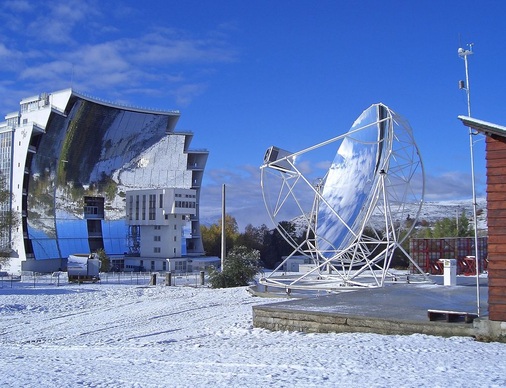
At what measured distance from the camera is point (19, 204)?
73688mm

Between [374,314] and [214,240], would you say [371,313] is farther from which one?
[214,240]

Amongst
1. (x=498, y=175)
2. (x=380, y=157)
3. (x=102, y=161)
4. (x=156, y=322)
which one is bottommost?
(x=156, y=322)

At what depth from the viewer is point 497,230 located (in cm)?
1184

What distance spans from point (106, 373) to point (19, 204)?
2690 inches

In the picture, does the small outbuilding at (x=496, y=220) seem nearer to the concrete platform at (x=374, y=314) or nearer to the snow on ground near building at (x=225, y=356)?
the concrete platform at (x=374, y=314)

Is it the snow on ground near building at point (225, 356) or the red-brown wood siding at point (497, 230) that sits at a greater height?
the red-brown wood siding at point (497, 230)

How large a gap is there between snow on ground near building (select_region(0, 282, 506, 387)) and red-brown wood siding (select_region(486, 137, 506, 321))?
0.85 m

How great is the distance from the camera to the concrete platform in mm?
12820

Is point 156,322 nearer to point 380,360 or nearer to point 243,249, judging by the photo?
point 380,360

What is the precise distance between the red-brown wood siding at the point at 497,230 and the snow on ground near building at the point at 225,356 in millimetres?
850

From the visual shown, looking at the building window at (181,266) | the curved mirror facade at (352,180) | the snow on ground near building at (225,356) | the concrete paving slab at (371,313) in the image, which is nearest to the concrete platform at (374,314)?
the concrete paving slab at (371,313)

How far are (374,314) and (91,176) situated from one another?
75339 millimetres

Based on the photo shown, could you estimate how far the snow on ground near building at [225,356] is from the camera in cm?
934

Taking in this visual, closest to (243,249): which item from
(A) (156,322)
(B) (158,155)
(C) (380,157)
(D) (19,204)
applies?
(C) (380,157)
